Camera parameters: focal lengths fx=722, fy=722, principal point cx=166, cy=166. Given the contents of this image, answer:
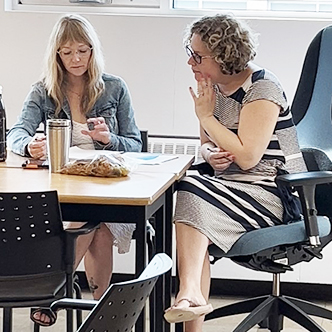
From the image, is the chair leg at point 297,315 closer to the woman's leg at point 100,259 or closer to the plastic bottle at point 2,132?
the woman's leg at point 100,259

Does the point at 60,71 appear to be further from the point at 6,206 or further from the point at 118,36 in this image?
the point at 6,206

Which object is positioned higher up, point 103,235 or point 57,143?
point 57,143

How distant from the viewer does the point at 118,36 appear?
3.37 m

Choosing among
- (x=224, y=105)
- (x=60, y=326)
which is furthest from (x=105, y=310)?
(x=60, y=326)

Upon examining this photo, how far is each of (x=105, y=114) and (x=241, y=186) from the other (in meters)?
0.69

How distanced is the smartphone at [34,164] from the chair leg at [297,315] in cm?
104

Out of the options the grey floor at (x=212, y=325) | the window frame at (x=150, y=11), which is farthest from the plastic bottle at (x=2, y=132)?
the window frame at (x=150, y=11)

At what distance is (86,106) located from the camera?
2840 mm

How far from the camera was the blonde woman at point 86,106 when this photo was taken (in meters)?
2.78

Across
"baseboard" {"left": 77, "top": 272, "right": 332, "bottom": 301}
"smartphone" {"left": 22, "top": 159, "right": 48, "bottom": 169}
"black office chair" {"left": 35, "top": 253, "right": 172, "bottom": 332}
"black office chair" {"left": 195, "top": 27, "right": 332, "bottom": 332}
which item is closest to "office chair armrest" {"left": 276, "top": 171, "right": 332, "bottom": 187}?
"black office chair" {"left": 195, "top": 27, "right": 332, "bottom": 332}

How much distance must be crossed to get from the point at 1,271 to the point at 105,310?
83cm

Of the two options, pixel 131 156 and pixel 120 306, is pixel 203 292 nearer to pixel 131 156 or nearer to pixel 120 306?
pixel 131 156

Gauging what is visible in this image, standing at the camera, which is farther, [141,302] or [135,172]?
[135,172]

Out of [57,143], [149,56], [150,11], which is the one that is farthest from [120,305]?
[150,11]
